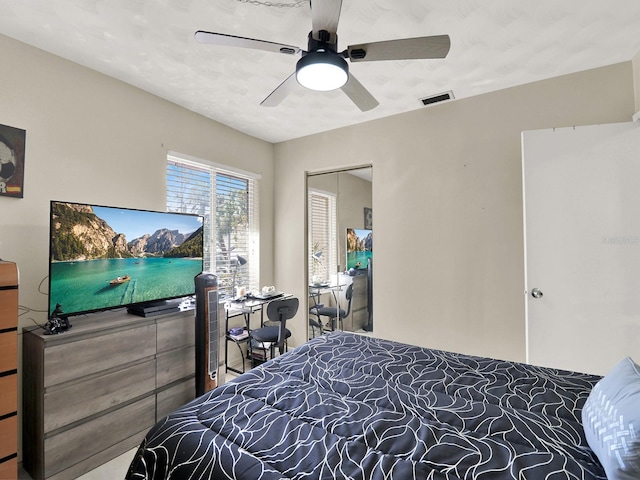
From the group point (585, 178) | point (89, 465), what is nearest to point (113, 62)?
point (89, 465)

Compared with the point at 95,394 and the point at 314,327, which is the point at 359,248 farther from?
the point at 95,394

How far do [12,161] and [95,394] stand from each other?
4.98ft

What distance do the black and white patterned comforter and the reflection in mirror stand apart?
5.89 ft

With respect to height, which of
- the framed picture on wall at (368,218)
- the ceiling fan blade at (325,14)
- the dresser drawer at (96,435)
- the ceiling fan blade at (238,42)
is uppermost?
the ceiling fan blade at (325,14)

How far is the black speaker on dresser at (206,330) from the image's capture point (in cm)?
233

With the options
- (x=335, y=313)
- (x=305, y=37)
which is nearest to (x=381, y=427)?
(x=305, y=37)

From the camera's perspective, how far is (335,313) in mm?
3572

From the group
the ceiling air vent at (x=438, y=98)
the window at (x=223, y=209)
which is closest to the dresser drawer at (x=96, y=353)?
the window at (x=223, y=209)

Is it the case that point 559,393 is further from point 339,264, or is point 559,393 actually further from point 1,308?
point 1,308

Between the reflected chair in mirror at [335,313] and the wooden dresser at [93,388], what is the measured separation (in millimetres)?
1736

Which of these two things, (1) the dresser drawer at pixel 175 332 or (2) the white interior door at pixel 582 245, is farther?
(1) the dresser drawer at pixel 175 332

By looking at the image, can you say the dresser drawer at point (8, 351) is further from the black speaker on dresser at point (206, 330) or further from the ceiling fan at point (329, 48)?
the ceiling fan at point (329, 48)

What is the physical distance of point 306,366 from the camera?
1.63 meters

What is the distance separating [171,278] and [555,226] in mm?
2917
